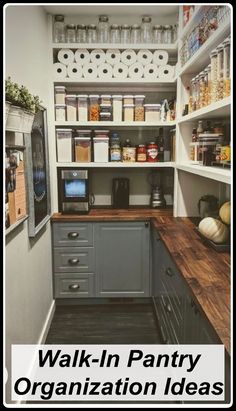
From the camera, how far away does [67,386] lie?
231cm

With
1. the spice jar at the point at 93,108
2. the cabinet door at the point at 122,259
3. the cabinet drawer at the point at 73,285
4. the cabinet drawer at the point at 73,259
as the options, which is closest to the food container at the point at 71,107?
the spice jar at the point at 93,108

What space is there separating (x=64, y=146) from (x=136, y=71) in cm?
94

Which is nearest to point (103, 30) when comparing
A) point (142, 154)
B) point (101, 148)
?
point (101, 148)

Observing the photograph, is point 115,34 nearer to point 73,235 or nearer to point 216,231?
point 73,235

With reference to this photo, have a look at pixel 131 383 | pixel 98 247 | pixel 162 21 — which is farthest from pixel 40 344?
pixel 162 21

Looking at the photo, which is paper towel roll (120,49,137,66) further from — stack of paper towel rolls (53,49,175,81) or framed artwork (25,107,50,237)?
framed artwork (25,107,50,237)

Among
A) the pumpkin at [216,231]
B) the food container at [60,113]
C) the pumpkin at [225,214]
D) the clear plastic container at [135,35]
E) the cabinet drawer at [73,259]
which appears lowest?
the cabinet drawer at [73,259]

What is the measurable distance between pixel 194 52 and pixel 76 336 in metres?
2.29

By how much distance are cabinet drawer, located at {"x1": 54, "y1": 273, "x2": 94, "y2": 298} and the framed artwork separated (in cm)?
66

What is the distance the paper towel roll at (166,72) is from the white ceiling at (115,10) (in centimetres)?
46

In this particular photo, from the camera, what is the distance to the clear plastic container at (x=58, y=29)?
10.2ft

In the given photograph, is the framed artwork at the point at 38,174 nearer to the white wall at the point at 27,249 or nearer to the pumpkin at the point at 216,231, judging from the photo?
the white wall at the point at 27,249

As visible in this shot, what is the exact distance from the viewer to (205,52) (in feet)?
7.23

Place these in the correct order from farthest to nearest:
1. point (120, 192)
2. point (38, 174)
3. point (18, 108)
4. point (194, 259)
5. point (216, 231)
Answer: point (120, 192), point (38, 174), point (216, 231), point (194, 259), point (18, 108)
